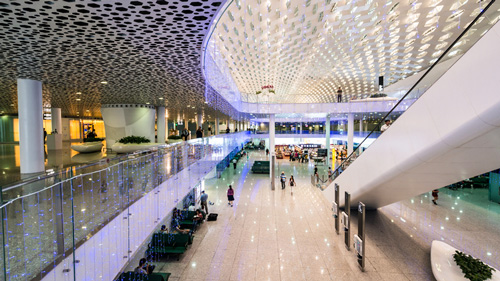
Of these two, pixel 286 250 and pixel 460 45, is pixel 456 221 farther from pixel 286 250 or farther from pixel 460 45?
pixel 460 45

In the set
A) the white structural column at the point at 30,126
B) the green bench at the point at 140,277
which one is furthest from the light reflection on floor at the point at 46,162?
the green bench at the point at 140,277

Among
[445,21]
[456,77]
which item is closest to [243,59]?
[445,21]

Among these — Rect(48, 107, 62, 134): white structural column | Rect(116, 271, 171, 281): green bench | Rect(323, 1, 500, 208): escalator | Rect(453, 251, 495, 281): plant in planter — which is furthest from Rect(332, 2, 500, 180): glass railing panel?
Rect(48, 107, 62, 134): white structural column

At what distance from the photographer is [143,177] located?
5.47 metres

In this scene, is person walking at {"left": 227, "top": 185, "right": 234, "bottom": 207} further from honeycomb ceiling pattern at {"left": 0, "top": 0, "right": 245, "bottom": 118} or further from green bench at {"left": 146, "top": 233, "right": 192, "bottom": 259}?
honeycomb ceiling pattern at {"left": 0, "top": 0, "right": 245, "bottom": 118}

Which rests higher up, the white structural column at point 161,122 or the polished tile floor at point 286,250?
the white structural column at point 161,122

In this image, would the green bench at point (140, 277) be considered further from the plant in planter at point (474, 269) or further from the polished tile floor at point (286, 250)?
the plant in planter at point (474, 269)

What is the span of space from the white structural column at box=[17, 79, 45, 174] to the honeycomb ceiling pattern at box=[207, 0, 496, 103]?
5942mm

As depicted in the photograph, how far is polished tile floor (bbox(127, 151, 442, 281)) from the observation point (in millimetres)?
6656

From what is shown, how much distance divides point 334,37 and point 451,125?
1093cm

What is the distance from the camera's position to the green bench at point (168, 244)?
7574 millimetres

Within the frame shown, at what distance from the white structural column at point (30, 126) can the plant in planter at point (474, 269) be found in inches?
490

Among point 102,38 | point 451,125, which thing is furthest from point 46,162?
point 451,125

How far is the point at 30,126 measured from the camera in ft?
24.8
